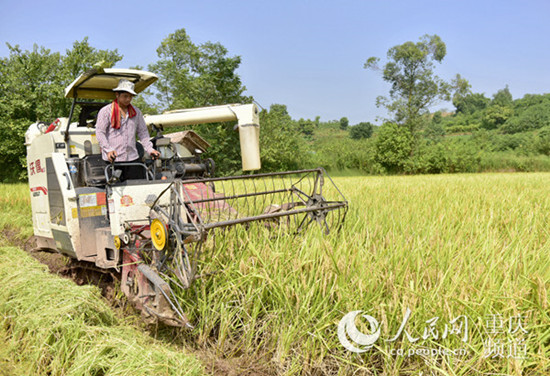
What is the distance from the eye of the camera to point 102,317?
11.0 ft

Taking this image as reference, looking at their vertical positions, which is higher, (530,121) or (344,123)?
(344,123)

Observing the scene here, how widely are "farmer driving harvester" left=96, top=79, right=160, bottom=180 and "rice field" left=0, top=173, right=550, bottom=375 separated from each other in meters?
1.63

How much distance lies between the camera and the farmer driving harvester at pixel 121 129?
4.43m

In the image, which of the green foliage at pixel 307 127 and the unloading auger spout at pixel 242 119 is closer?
the unloading auger spout at pixel 242 119

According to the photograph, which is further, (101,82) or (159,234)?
(101,82)

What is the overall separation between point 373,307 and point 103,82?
399 centimetres

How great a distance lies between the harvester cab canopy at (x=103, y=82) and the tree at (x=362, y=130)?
65648mm

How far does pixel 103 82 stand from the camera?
4.79 metres

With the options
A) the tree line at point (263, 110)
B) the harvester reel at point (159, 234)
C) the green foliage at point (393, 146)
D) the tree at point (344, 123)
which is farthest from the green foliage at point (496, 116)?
the harvester reel at point (159, 234)

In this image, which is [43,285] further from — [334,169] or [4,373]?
[334,169]
